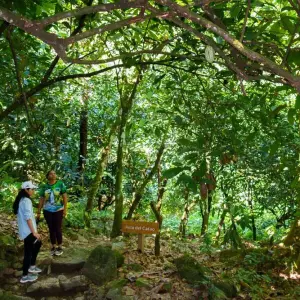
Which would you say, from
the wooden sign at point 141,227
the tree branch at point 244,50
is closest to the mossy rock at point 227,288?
the wooden sign at point 141,227

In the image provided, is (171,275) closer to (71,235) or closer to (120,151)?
Answer: (71,235)

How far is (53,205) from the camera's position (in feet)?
18.6

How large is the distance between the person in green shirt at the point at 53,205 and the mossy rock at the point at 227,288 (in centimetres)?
232

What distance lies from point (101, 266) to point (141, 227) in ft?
3.22

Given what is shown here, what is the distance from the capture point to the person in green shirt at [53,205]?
5.65 meters

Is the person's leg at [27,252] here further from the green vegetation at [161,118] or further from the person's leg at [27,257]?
the green vegetation at [161,118]

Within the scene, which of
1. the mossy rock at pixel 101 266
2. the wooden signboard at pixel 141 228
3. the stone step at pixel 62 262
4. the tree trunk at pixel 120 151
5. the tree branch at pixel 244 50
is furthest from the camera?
the tree trunk at pixel 120 151

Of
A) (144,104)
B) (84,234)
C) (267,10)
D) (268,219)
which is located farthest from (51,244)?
(268,219)

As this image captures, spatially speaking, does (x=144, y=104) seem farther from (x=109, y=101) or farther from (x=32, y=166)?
(x=32, y=166)

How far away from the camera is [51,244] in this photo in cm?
609

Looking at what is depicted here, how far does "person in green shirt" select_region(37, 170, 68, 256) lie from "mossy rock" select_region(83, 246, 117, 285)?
Result: 25.6 inches

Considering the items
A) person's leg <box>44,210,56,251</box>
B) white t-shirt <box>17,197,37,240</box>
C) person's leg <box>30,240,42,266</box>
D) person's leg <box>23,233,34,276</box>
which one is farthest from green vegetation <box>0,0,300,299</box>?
person's leg <box>30,240,42,266</box>

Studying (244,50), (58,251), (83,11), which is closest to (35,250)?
(58,251)

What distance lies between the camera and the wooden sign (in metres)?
5.87
